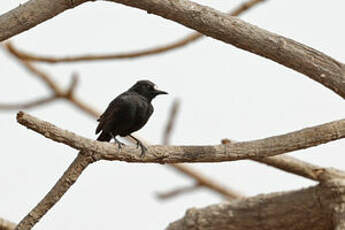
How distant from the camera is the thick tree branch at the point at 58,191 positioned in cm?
346

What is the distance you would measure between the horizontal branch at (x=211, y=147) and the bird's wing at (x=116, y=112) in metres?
0.86

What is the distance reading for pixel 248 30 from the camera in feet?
12.5

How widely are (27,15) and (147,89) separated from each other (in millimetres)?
1462

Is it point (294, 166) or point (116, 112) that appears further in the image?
point (294, 166)

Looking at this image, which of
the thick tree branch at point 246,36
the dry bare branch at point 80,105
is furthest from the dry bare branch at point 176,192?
the thick tree branch at point 246,36

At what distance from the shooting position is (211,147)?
3824mm

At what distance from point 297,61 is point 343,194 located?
1356 mm

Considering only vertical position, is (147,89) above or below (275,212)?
above

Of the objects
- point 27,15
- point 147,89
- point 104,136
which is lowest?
point 27,15

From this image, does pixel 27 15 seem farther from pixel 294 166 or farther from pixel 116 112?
pixel 294 166

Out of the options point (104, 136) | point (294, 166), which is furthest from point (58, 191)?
point (294, 166)

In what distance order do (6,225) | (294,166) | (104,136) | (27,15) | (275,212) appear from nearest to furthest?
(27,15) → (104,136) → (6,225) → (275,212) → (294,166)

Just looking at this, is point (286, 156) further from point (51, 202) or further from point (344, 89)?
point (51, 202)

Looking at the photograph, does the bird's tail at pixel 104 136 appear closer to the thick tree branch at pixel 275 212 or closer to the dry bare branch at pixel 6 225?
the dry bare branch at pixel 6 225
